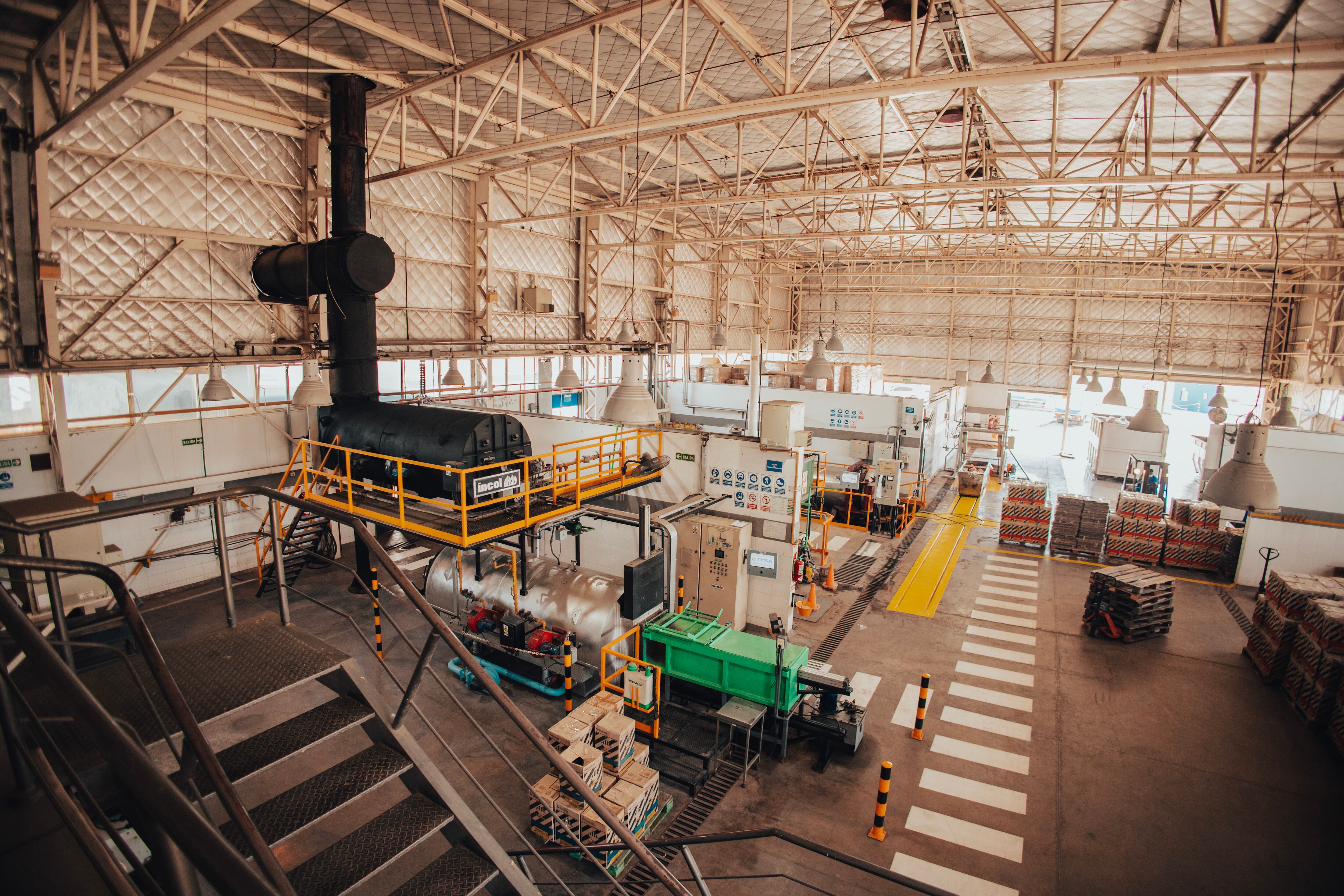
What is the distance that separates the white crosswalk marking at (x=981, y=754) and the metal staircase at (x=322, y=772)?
306 inches

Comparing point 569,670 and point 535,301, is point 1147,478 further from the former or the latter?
point 569,670

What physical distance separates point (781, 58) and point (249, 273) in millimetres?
12224

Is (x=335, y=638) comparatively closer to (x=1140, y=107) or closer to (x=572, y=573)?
(x=572, y=573)

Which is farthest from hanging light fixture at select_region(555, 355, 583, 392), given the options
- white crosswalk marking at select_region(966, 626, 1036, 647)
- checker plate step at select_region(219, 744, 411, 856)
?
checker plate step at select_region(219, 744, 411, 856)

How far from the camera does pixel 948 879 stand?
7.34 meters

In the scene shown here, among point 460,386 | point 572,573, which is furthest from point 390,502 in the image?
Answer: point 460,386

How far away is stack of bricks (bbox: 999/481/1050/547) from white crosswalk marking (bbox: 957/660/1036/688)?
26.6 ft

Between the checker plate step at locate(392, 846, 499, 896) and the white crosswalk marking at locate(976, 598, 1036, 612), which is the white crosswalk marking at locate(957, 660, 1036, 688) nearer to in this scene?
the white crosswalk marking at locate(976, 598, 1036, 612)

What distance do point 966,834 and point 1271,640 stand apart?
847 centimetres

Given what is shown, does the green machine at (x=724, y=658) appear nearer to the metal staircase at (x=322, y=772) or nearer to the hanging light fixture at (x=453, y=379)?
the metal staircase at (x=322, y=772)

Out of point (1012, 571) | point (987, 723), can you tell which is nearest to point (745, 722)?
point (987, 723)

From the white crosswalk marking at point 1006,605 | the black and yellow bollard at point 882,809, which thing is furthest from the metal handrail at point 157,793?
the white crosswalk marking at point 1006,605

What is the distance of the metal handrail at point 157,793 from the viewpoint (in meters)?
1.44

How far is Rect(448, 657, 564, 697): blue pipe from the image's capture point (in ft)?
34.9
